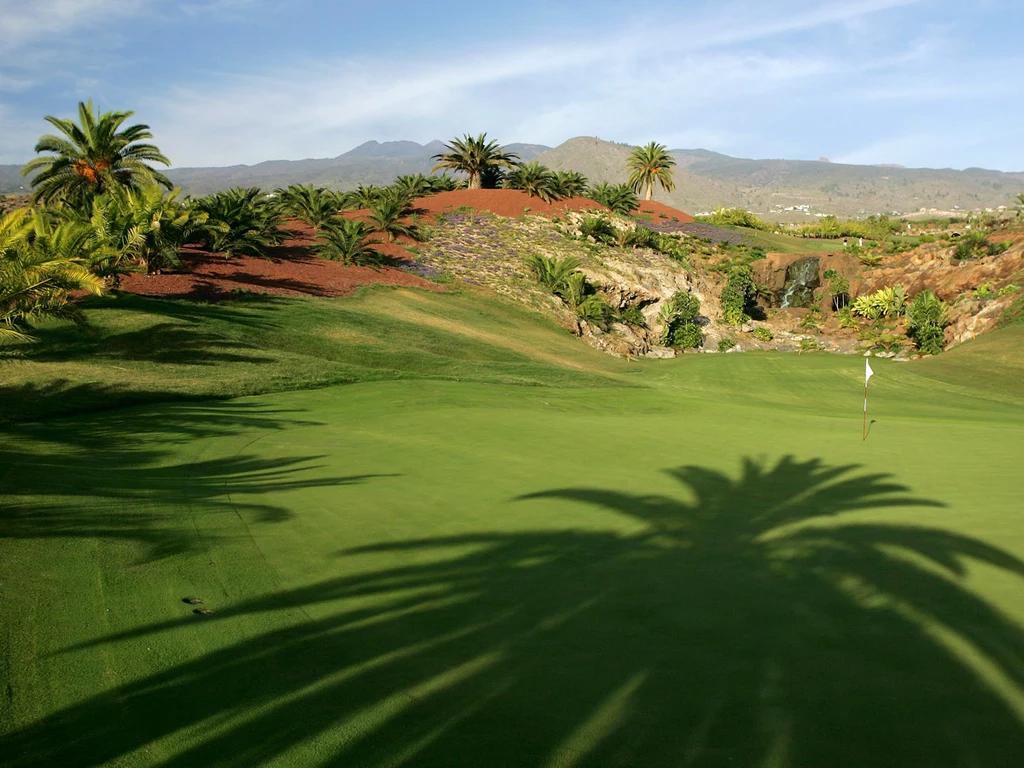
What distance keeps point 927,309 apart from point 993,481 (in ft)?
116

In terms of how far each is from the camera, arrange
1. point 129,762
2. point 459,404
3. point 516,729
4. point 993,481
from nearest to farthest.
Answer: point 129,762, point 516,729, point 993,481, point 459,404

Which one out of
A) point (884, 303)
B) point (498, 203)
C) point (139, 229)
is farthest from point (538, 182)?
point (139, 229)

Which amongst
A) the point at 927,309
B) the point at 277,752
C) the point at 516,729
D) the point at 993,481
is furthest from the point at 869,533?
the point at 927,309

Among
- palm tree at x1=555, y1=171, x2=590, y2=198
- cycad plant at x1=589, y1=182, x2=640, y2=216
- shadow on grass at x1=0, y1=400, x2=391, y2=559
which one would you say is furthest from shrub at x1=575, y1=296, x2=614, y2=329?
shadow on grass at x1=0, y1=400, x2=391, y2=559

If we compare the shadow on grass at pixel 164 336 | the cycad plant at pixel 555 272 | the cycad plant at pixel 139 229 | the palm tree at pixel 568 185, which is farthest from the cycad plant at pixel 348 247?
the palm tree at pixel 568 185

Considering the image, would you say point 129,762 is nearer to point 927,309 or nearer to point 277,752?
point 277,752

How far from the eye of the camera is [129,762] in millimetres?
3713

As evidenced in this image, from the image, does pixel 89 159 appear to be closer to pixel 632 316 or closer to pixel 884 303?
pixel 632 316

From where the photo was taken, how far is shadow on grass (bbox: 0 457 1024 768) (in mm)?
3953

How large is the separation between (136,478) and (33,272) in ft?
16.1

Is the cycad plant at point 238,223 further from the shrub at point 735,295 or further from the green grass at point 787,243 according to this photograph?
the green grass at point 787,243

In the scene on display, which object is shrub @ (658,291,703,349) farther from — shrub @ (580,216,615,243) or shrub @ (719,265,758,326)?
shrub @ (580,216,615,243)

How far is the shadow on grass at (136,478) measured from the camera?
6891 mm

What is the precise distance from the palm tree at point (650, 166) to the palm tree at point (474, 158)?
17118 mm
